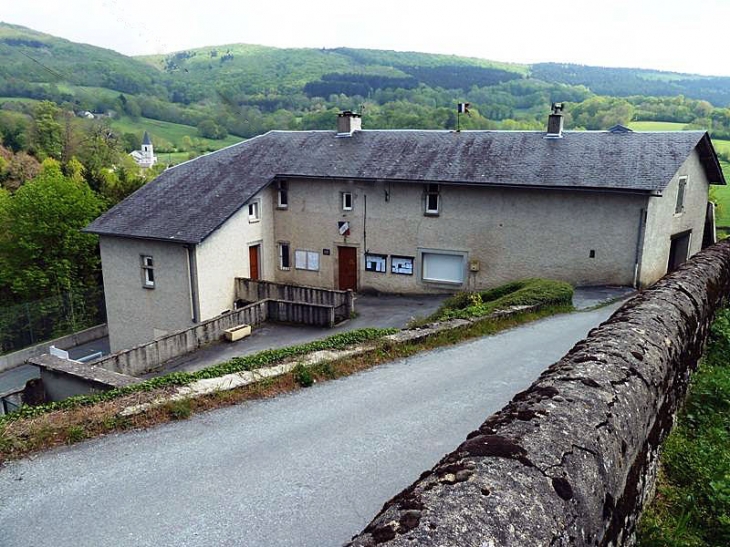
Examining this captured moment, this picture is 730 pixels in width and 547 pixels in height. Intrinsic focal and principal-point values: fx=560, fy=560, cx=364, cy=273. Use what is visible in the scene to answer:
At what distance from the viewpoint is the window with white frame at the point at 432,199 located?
76.1 feet

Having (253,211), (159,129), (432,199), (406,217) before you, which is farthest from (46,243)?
(159,129)

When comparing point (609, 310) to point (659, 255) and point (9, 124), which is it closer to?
point (659, 255)

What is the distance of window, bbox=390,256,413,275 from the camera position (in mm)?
24281

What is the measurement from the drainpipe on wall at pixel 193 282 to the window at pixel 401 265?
8.30 metres

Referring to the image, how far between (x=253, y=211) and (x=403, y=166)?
696 cm

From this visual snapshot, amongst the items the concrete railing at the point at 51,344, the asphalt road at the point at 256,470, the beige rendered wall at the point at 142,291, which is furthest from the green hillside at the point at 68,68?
the asphalt road at the point at 256,470

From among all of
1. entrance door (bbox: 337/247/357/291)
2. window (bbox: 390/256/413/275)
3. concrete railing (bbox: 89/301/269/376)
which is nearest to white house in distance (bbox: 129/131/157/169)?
entrance door (bbox: 337/247/357/291)

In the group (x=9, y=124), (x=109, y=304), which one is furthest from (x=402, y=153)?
(x=9, y=124)

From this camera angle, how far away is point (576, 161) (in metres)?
21.5

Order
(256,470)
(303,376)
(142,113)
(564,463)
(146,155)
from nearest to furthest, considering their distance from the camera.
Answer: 1. (564,463)
2. (256,470)
3. (303,376)
4. (142,113)
5. (146,155)

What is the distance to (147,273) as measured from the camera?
76.5 feet

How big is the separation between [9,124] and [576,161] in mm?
74619

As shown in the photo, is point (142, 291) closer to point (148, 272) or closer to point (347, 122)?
point (148, 272)

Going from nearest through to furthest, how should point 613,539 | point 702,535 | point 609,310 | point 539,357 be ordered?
1. point 613,539
2. point 702,535
3. point 539,357
4. point 609,310
